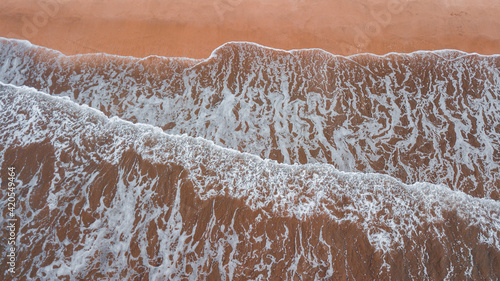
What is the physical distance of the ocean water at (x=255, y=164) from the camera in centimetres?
304

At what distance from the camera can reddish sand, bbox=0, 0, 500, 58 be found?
18.3ft

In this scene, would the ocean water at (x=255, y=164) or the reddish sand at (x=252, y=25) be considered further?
the reddish sand at (x=252, y=25)

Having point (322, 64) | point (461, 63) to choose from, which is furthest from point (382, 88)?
point (461, 63)

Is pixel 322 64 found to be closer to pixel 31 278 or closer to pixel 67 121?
pixel 67 121

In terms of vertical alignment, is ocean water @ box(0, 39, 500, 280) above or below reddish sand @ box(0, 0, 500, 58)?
below

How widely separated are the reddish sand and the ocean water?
315 mm

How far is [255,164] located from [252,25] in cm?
340

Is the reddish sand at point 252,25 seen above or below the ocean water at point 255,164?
above

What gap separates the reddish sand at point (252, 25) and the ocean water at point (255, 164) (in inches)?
12.4

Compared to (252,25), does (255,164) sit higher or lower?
lower

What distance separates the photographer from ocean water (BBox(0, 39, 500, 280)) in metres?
3.04

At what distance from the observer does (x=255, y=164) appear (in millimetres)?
3727

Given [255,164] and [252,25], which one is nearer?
[255,164]

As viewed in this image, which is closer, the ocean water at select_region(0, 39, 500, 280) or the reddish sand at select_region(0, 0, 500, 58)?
the ocean water at select_region(0, 39, 500, 280)
